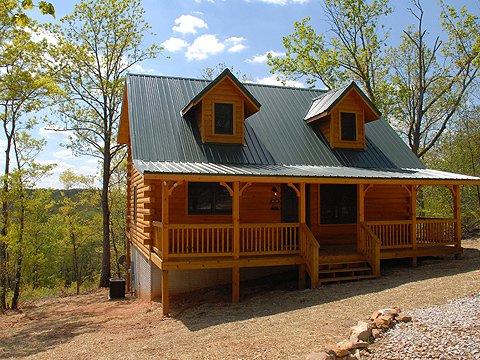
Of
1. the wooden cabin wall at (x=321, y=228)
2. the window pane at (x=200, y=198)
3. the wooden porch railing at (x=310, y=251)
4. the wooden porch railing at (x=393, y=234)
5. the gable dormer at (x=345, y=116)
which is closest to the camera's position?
the wooden porch railing at (x=310, y=251)

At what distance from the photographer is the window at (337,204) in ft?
51.3

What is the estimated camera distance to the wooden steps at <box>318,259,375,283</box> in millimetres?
12747

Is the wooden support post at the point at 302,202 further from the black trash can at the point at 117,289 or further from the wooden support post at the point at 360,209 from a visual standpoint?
the black trash can at the point at 117,289

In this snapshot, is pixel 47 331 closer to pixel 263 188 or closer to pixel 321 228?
pixel 263 188

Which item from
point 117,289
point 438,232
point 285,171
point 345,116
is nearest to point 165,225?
point 285,171

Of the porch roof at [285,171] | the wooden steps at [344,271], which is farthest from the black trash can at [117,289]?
the wooden steps at [344,271]

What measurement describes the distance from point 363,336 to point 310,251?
6.10m

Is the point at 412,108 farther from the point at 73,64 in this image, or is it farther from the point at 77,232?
the point at 77,232

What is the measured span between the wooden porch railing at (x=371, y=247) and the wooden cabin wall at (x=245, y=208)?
2997 millimetres

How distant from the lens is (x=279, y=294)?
11992 mm

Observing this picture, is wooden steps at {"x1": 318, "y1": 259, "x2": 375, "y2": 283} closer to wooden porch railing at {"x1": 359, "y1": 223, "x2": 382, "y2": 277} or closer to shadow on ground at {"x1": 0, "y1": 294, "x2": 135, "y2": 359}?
wooden porch railing at {"x1": 359, "y1": 223, "x2": 382, "y2": 277}

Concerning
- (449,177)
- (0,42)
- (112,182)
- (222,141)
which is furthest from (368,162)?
(112,182)

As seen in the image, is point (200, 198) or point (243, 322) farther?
point (200, 198)

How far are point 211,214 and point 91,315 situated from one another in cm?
531
